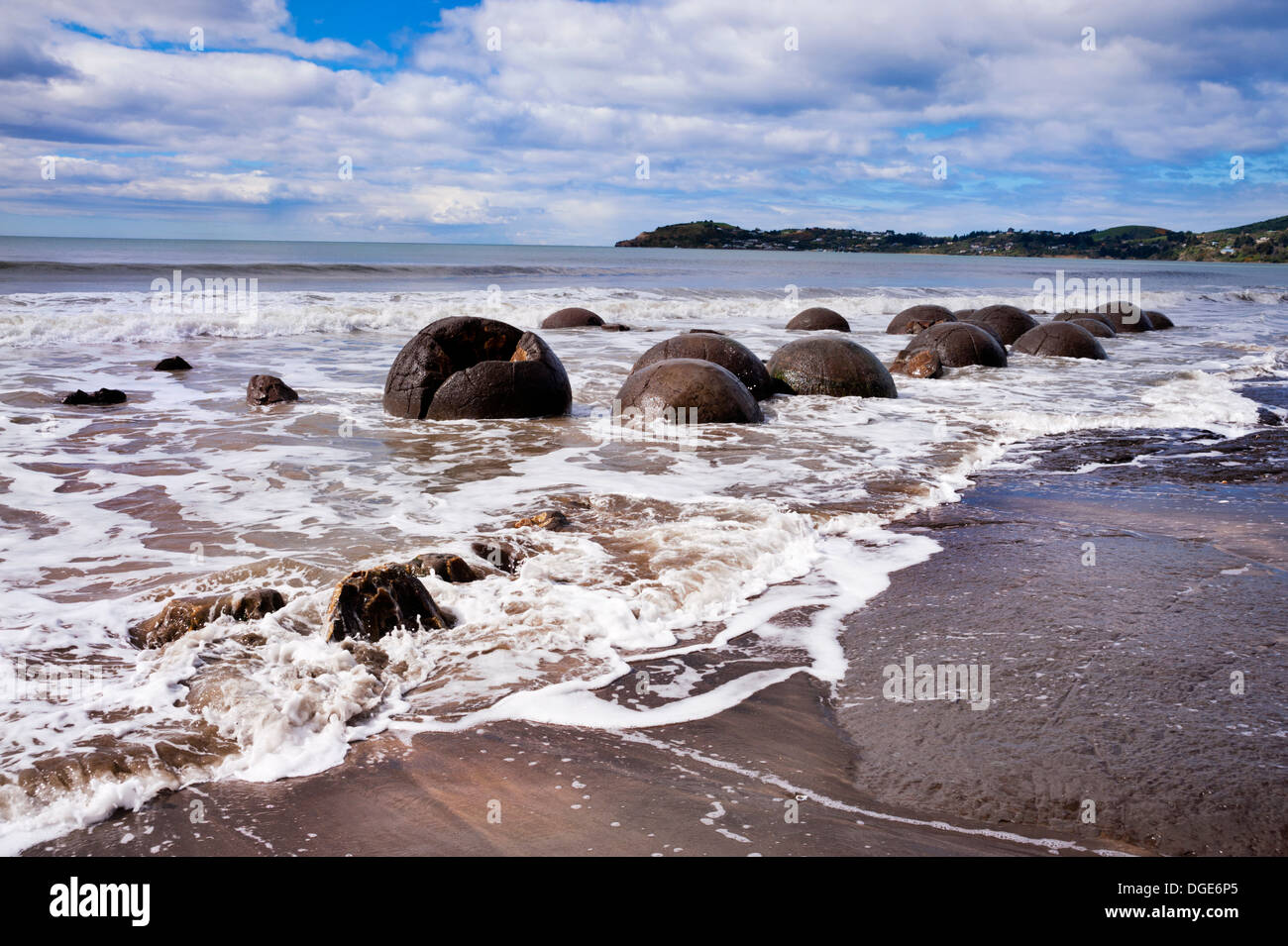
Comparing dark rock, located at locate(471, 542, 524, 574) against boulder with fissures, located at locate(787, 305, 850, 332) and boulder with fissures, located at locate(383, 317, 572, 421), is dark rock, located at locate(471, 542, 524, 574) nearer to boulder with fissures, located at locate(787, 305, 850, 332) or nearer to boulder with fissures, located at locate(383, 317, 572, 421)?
boulder with fissures, located at locate(383, 317, 572, 421)

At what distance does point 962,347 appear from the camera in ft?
45.7

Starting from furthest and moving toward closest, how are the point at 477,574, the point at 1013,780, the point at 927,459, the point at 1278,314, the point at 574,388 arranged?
1. the point at 1278,314
2. the point at 574,388
3. the point at 927,459
4. the point at 477,574
5. the point at 1013,780

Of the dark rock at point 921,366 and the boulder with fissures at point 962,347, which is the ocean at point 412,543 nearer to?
the dark rock at point 921,366

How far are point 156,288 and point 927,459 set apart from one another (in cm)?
2568

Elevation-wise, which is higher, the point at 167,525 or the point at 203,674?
the point at 167,525

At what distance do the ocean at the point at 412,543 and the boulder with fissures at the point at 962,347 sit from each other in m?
1.02

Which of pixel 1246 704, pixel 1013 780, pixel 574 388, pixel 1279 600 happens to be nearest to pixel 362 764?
pixel 1013 780

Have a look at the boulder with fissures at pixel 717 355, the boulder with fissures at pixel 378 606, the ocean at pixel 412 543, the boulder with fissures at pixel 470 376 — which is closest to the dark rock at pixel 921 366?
the ocean at pixel 412 543

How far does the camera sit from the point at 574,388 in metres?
11.2

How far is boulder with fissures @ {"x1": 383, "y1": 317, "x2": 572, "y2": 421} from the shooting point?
893 centimetres

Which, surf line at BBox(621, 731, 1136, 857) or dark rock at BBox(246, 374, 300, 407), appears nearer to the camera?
surf line at BBox(621, 731, 1136, 857)

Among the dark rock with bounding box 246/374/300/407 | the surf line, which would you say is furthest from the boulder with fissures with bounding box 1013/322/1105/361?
the surf line

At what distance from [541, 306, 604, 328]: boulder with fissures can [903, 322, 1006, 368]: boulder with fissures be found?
7769 millimetres

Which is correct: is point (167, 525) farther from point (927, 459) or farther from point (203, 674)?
point (927, 459)
